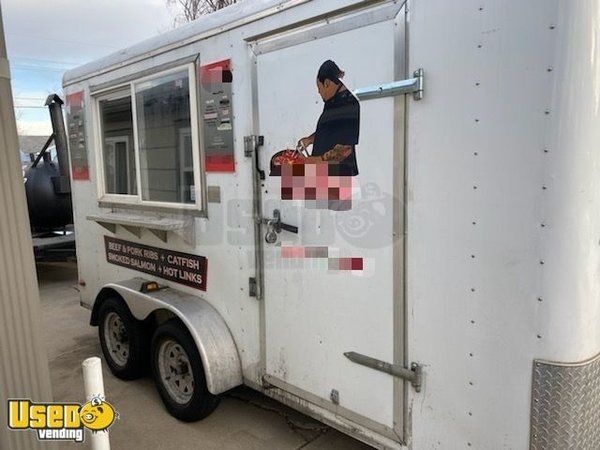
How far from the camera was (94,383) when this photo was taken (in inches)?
78.4

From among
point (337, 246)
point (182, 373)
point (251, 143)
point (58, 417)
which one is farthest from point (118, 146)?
point (58, 417)

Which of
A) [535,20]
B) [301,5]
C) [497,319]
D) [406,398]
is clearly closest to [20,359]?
[406,398]

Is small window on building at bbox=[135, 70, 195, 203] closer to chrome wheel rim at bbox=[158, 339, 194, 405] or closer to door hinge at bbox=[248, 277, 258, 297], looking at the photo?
door hinge at bbox=[248, 277, 258, 297]

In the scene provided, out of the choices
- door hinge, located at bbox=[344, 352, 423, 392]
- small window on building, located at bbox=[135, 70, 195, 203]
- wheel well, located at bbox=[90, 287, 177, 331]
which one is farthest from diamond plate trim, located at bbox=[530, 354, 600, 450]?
small window on building, located at bbox=[135, 70, 195, 203]

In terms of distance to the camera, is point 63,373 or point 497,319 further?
point 63,373

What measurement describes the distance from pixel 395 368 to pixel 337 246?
2.06ft

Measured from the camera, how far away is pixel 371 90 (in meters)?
2.20

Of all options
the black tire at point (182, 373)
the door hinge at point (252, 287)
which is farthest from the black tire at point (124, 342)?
the door hinge at point (252, 287)

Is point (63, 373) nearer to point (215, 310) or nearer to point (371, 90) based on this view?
point (215, 310)

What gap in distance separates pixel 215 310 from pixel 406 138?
1816 mm

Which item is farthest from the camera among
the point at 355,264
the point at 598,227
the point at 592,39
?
the point at 355,264

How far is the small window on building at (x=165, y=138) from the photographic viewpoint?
3.42 metres

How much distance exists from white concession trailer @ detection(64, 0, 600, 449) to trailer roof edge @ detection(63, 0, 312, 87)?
0.05 feet

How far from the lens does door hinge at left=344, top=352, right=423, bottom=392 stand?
7.13 ft
